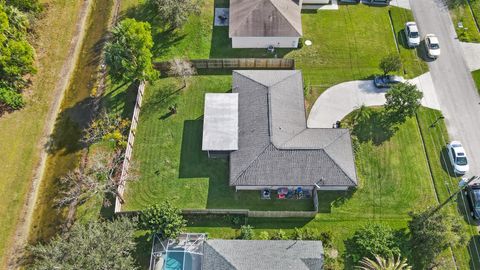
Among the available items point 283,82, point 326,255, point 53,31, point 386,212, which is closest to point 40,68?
point 53,31

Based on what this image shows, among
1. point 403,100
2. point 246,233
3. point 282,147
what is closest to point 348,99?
point 403,100

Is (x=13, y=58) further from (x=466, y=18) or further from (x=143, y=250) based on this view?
(x=466, y=18)

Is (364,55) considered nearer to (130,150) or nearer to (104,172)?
(130,150)

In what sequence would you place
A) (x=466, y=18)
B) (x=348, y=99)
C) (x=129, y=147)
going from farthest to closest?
(x=466, y=18), (x=348, y=99), (x=129, y=147)

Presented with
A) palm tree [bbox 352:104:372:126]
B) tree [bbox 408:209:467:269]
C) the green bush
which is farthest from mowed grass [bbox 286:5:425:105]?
the green bush


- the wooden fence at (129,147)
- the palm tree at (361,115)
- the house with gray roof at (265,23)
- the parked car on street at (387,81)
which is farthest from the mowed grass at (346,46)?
the wooden fence at (129,147)

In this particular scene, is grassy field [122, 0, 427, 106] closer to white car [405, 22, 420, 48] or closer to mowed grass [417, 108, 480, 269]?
white car [405, 22, 420, 48]

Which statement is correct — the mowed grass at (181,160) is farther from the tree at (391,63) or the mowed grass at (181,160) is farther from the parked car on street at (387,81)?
the tree at (391,63)
